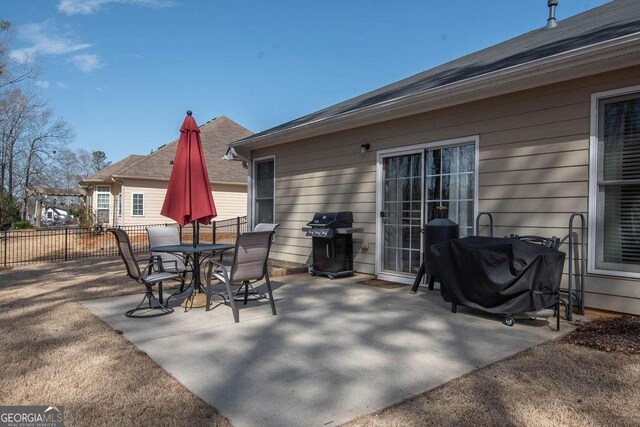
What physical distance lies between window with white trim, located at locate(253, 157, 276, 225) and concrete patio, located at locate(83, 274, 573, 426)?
4251 millimetres

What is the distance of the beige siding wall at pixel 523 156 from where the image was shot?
4312mm

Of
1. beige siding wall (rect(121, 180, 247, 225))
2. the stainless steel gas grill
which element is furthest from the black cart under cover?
beige siding wall (rect(121, 180, 247, 225))

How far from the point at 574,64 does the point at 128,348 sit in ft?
16.2

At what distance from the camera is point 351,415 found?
7.28 feet

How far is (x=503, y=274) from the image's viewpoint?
3809 mm

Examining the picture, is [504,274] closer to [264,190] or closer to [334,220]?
[334,220]

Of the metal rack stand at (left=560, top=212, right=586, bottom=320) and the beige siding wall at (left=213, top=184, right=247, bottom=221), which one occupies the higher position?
the beige siding wall at (left=213, top=184, right=247, bottom=221)

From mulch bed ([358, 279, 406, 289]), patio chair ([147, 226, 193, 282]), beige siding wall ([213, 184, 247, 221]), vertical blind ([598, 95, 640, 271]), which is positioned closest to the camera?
vertical blind ([598, 95, 640, 271])

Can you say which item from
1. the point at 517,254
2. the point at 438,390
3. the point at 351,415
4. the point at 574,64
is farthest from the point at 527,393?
the point at 574,64

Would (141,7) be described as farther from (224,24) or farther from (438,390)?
(438,390)

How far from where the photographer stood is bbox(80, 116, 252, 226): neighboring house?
59.1 feet

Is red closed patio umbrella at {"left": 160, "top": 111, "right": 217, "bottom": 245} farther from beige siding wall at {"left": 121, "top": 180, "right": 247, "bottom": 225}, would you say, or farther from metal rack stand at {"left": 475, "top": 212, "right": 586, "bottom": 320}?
beige siding wall at {"left": 121, "top": 180, "right": 247, "bottom": 225}

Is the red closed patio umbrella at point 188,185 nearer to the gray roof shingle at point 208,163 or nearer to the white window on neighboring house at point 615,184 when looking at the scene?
the white window on neighboring house at point 615,184

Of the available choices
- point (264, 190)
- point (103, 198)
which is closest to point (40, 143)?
point (103, 198)
